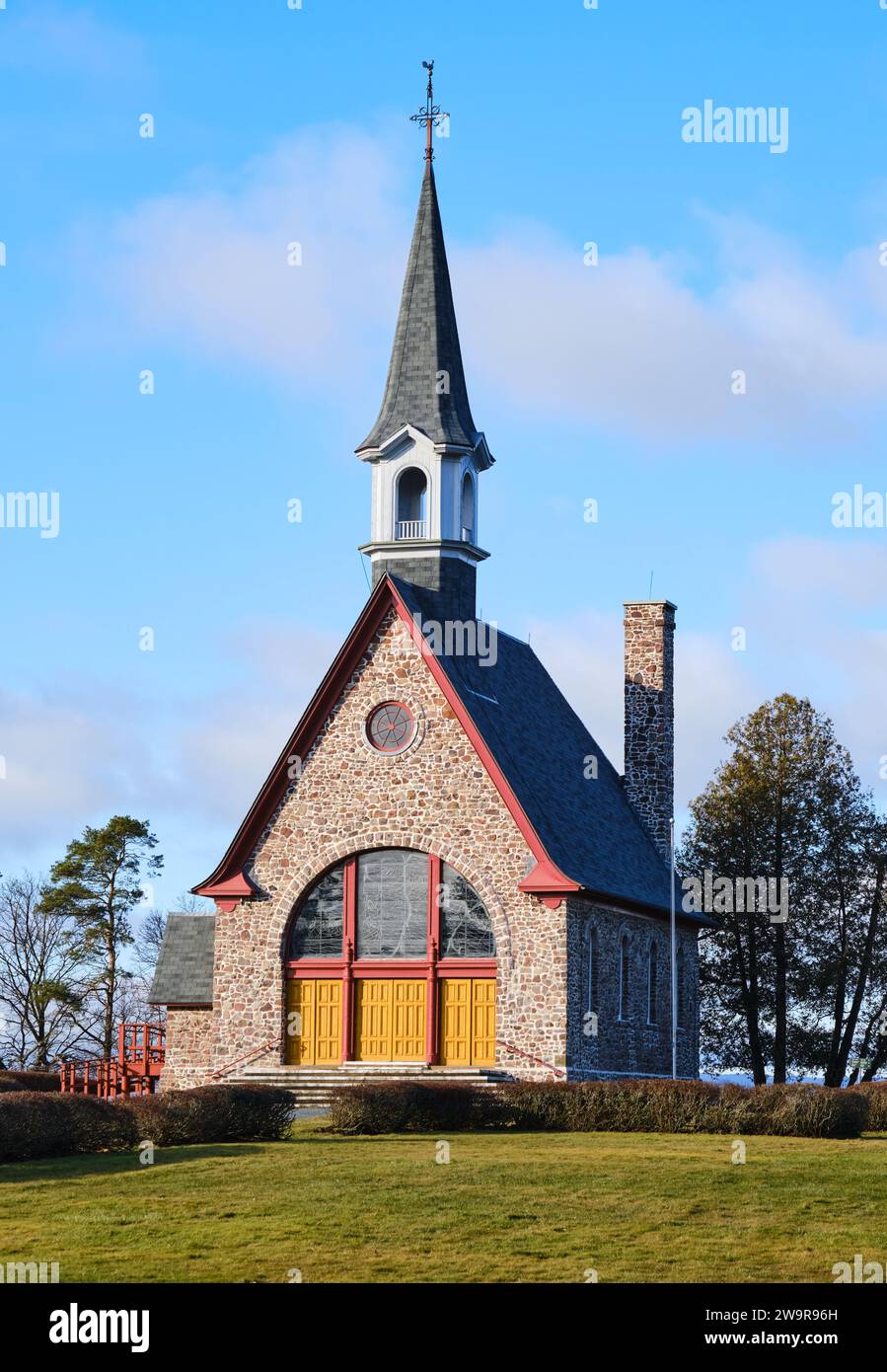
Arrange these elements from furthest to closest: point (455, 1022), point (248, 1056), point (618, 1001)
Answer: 1. point (618, 1001)
2. point (248, 1056)
3. point (455, 1022)

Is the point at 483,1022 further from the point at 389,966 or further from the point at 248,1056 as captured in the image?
the point at 248,1056

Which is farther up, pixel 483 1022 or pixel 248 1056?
pixel 483 1022

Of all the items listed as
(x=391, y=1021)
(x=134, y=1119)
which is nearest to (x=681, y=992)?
(x=391, y=1021)

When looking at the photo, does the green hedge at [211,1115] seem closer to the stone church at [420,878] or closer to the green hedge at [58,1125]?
the green hedge at [58,1125]

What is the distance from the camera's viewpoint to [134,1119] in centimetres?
2602

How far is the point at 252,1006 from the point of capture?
1502 inches

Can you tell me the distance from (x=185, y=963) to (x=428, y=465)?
38.6 ft

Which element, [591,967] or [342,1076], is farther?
[591,967]

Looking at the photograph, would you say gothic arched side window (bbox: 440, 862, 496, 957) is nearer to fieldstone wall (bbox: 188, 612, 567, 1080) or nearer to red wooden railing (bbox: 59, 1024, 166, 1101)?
fieldstone wall (bbox: 188, 612, 567, 1080)

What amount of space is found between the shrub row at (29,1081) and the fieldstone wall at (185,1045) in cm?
224

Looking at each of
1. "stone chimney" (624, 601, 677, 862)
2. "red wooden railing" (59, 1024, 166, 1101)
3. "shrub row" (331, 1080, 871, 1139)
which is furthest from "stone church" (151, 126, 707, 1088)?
"shrub row" (331, 1080, 871, 1139)
